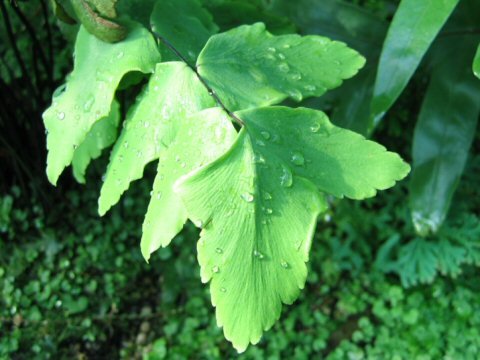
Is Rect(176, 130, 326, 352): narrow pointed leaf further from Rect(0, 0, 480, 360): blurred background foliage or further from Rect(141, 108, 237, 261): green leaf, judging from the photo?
Rect(0, 0, 480, 360): blurred background foliage

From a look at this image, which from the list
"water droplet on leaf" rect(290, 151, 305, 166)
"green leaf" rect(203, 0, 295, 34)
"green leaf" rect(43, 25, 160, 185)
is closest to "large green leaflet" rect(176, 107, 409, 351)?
"water droplet on leaf" rect(290, 151, 305, 166)

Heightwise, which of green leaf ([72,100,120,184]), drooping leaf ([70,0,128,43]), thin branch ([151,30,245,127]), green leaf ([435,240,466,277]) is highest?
drooping leaf ([70,0,128,43])

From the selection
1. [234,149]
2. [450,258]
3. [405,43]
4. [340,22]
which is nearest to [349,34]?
[340,22]

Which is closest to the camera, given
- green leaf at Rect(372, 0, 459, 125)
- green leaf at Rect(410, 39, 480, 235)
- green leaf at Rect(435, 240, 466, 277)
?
green leaf at Rect(372, 0, 459, 125)

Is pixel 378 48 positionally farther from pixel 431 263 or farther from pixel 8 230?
pixel 8 230

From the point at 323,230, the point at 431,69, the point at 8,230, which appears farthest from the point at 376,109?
the point at 8,230

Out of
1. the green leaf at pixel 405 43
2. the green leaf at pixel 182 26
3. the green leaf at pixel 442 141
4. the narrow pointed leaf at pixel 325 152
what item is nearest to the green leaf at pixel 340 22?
the green leaf at pixel 442 141

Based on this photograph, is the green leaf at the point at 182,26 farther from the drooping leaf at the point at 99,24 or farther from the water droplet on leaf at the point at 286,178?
the water droplet on leaf at the point at 286,178
